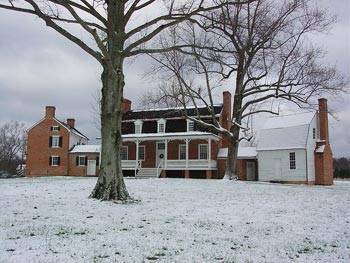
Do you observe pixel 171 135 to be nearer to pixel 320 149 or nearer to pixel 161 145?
pixel 161 145

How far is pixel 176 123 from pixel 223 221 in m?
33.8

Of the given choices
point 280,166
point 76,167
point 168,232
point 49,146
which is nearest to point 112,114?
point 168,232

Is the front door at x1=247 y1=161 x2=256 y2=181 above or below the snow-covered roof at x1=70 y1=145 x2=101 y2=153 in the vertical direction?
below

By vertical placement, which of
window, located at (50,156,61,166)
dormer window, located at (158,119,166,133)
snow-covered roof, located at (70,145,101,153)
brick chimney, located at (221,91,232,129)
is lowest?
window, located at (50,156,61,166)

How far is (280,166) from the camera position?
38469mm

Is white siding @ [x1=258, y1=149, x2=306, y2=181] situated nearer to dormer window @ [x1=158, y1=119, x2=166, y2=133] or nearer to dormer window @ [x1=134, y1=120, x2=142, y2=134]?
dormer window @ [x1=158, y1=119, x2=166, y2=133]

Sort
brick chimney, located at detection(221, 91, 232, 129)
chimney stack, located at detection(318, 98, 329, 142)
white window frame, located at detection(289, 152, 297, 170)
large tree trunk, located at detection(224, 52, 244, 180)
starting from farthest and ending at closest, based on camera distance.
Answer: brick chimney, located at detection(221, 91, 232, 129), chimney stack, located at detection(318, 98, 329, 142), white window frame, located at detection(289, 152, 297, 170), large tree trunk, located at detection(224, 52, 244, 180)

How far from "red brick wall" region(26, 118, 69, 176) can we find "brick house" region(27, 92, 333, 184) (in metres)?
0.12

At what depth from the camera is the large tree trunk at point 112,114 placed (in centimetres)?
1395

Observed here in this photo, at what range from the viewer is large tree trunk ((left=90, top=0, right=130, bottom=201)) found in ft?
45.8

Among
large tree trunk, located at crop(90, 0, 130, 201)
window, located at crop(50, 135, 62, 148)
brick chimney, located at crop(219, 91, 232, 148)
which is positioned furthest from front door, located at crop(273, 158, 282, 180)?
large tree trunk, located at crop(90, 0, 130, 201)

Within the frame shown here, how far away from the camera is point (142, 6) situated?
14.9 metres

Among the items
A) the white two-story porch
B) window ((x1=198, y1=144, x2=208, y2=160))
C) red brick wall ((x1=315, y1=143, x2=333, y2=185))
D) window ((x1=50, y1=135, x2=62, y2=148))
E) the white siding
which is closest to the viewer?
the white siding

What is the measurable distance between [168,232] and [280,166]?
3097 cm
